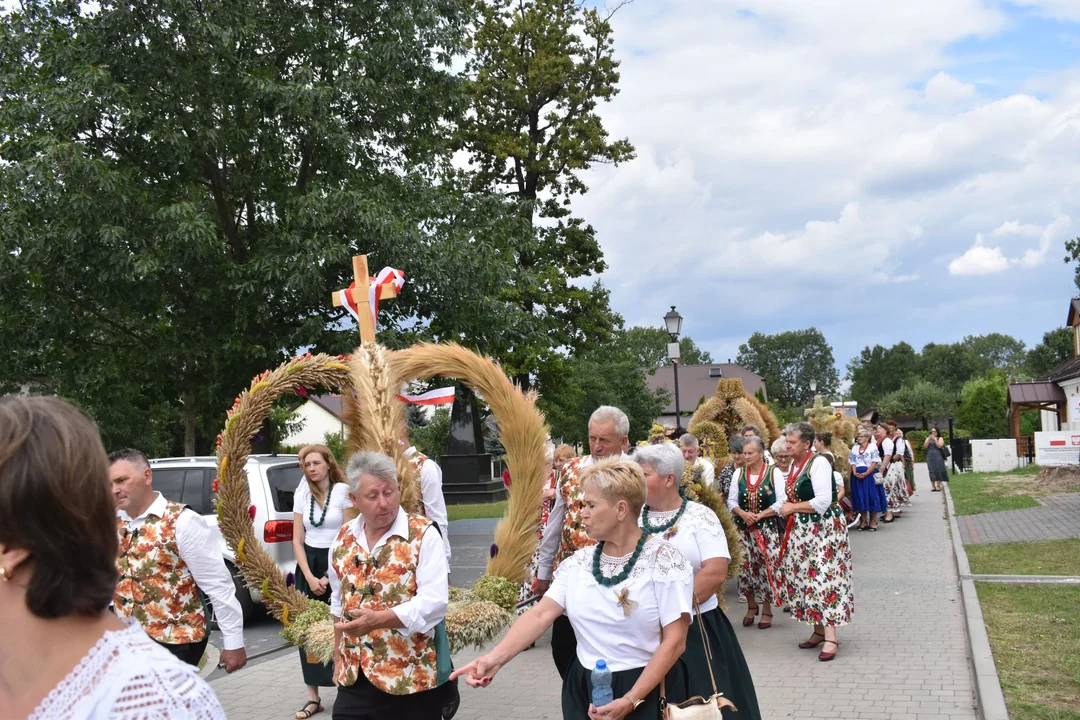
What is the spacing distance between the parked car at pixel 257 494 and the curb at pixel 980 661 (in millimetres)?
6214

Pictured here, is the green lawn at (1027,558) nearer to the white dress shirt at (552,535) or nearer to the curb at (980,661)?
the curb at (980,661)

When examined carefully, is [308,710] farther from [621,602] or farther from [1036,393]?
[1036,393]

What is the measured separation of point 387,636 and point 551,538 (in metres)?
2.21

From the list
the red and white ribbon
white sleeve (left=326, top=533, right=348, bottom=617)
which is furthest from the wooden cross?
white sleeve (left=326, top=533, right=348, bottom=617)

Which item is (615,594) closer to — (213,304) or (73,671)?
(73,671)

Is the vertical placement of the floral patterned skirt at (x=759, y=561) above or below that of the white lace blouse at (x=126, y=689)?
below

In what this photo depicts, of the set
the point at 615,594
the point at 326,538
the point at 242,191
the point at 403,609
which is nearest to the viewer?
the point at 615,594

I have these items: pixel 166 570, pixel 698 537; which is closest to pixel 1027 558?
pixel 698 537

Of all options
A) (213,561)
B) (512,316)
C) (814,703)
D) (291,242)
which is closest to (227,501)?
(213,561)

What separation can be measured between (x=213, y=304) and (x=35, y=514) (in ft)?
46.0

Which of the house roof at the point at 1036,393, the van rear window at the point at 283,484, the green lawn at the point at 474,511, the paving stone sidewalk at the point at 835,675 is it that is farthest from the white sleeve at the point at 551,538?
the house roof at the point at 1036,393

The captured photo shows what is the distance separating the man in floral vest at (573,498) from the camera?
5781 millimetres

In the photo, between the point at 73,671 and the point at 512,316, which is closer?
the point at 73,671

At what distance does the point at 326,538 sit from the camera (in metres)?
7.26
